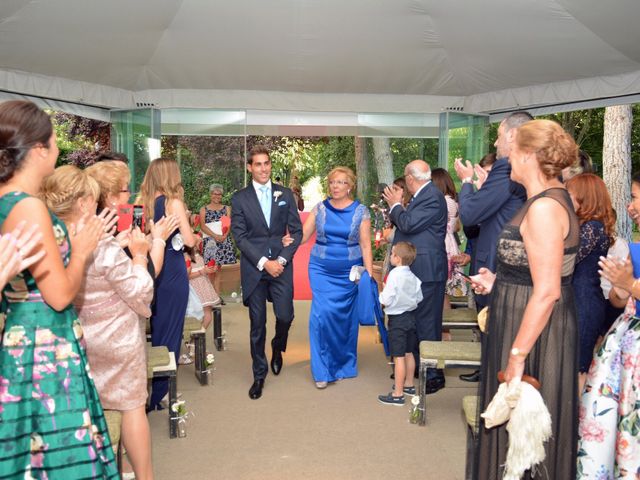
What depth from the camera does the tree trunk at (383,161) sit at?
1114cm

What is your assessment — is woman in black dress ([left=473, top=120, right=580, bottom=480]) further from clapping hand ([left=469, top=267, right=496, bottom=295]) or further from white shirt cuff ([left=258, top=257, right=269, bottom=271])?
white shirt cuff ([left=258, top=257, right=269, bottom=271])

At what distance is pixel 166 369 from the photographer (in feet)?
14.7

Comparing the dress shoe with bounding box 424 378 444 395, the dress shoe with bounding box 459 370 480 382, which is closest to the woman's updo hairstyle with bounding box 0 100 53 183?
the dress shoe with bounding box 424 378 444 395

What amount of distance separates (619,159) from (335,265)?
8.48 m

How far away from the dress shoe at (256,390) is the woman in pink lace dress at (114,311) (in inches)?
86.0

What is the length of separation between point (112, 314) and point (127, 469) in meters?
1.17

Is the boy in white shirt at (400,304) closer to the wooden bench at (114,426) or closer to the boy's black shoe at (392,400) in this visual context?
the boy's black shoe at (392,400)

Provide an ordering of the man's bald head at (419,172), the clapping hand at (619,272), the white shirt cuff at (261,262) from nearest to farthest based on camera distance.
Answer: the clapping hand at (619,272) < the man's bald head at (419,172) < the white shirt cuff at (261,262)

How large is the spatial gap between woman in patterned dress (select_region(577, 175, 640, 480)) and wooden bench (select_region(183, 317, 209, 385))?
335 centimetres

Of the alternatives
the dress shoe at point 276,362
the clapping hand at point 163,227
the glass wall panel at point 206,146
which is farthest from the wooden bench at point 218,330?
the glass wall panel at point 206,146

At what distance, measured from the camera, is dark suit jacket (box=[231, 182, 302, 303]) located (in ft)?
18.8

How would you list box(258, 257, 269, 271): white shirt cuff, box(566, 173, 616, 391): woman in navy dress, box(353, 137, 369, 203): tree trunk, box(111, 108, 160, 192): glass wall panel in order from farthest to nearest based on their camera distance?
box(353, 137, 369, 203): tree trunk → box(111, 108, 160, 192): glass wall panel → box(258, 257, 269, 271): white shirt cuff → box(566, 173, 616, 391): woman in navy dress

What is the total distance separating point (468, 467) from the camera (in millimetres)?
3832

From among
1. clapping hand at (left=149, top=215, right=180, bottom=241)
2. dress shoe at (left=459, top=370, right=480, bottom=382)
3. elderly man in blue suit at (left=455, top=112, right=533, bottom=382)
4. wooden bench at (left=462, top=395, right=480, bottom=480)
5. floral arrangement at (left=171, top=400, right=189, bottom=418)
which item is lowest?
dress shoe at (left=459, top=370, right=480, bottom=382)
